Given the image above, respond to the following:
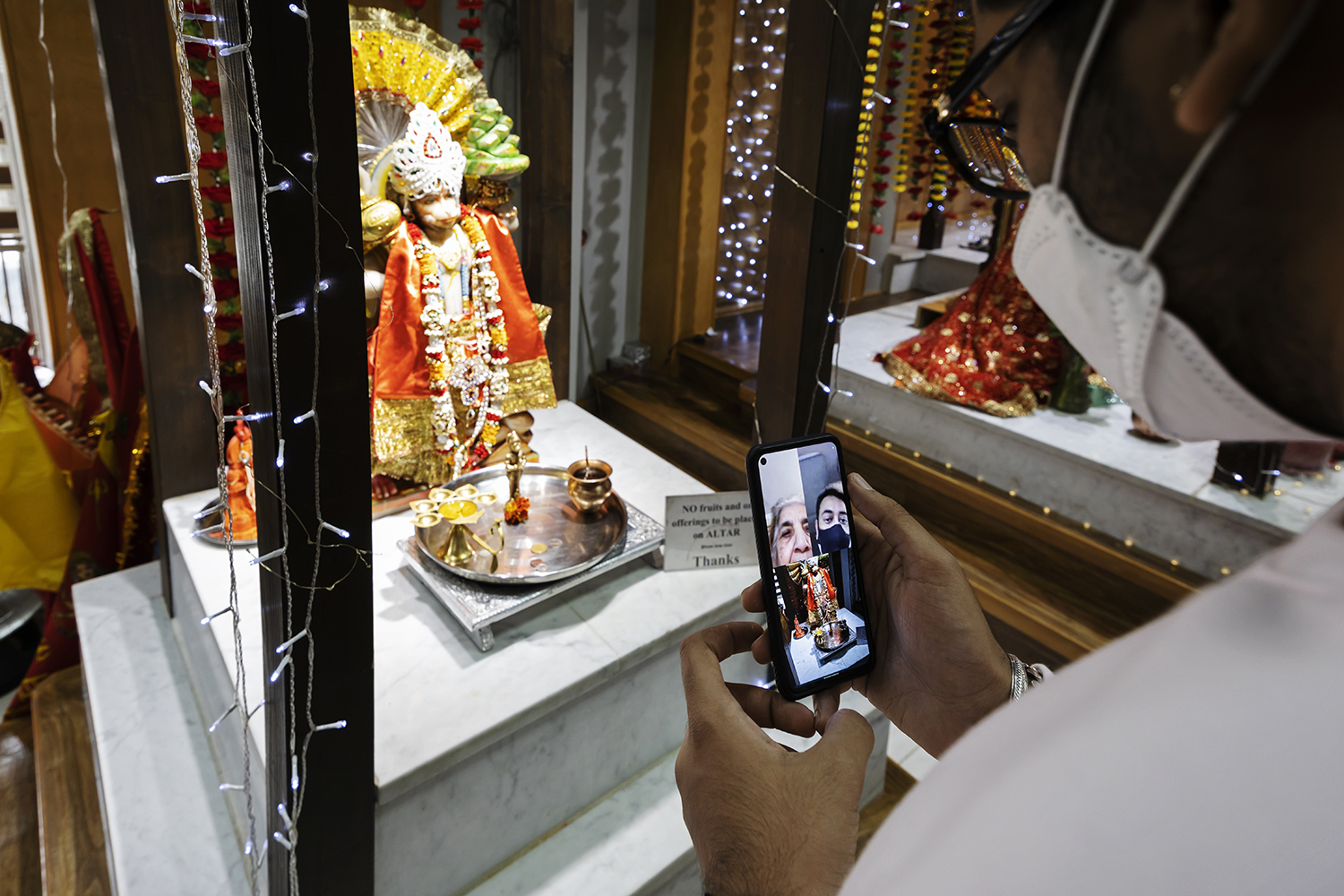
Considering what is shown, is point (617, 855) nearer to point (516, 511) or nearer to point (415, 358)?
point (516, 511)

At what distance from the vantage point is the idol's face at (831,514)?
102cm

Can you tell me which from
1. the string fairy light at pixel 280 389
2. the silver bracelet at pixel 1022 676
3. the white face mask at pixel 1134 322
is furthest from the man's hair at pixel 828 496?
the string fairy light at pixel 280 389

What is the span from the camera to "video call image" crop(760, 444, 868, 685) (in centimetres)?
99

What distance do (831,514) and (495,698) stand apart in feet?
2.44

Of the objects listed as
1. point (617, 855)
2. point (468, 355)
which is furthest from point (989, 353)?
point (617, 855)

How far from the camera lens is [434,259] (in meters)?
2.00

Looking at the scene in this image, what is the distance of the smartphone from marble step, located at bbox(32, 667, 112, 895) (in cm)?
142

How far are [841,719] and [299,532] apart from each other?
0.68m

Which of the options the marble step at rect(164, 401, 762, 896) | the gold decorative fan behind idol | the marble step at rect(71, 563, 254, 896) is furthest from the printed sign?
the gold decorative fan behind idol

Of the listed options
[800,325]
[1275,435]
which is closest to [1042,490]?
[800,325]

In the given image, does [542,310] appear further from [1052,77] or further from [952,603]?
[1052,77]

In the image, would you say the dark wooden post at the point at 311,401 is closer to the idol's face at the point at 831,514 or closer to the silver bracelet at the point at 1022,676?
the idol's face at the point at 831,514

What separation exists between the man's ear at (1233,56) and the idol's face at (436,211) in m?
1.81

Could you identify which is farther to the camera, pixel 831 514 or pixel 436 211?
pixel 436 211
